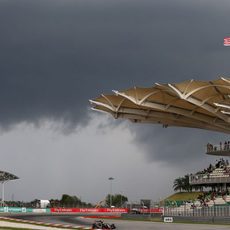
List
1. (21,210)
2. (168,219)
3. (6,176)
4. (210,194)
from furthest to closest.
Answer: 1. (21,210)
2. (6,176)
3. (210,194)
4. (168,219)

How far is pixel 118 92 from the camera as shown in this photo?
203 feet

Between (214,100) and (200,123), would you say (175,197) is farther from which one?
(214,100)

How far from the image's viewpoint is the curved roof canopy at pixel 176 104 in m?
57.7

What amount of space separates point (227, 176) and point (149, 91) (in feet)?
80.2

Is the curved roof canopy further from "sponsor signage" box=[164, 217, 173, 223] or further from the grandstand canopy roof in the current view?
the grandstand canopy roof

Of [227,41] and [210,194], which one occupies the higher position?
[227,41]

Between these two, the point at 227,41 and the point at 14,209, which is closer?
the point at 227,41

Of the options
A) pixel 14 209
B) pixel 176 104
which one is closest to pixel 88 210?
pixel 14 209

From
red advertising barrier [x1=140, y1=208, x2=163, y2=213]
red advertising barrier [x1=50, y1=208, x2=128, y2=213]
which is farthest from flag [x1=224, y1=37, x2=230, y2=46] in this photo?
red advertising barrier [x1=50, y1=208, x2=128, y2=213]

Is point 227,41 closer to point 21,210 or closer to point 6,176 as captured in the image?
point 6,176

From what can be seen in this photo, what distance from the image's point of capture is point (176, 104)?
6750 centimetres

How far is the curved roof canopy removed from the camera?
57747 millimetres

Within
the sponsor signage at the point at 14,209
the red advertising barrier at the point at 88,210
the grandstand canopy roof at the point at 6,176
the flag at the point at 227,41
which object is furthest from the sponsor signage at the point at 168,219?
the sponsor signage at the point at 14,209

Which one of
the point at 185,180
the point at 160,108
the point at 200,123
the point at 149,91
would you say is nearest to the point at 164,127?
the point at 200,123
